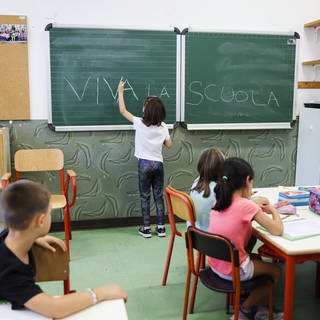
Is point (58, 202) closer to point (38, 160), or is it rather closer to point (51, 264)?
point (38, 160)

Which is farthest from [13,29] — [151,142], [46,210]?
[46,210]

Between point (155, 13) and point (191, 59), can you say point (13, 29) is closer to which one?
point (155, 13)

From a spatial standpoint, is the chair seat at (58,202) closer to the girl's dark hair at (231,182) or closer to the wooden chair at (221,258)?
the wooden chair at (221,258)

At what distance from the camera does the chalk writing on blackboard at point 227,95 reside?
4324mm

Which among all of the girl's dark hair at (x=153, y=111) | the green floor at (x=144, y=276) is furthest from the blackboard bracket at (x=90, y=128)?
the green floor at (x=144, y=276)

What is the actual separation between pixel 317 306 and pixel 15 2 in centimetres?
334

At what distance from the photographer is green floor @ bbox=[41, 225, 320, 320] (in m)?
2.76

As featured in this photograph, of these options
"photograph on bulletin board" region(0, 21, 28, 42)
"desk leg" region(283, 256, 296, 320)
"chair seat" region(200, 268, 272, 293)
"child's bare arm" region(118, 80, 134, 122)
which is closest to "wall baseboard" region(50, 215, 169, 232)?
"child's bare arm" region(118, 80, 134, 122)

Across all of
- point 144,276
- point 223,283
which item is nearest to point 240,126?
point 144,276

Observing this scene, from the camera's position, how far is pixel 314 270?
3.34m

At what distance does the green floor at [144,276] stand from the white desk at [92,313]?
124cm

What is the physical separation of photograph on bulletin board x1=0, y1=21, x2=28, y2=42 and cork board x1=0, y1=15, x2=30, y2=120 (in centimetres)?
2

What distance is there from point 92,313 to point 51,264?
326mm

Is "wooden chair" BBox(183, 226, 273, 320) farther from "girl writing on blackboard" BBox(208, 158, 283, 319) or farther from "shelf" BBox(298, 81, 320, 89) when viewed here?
"shelf" BBox(298, 81, 320, 89)
